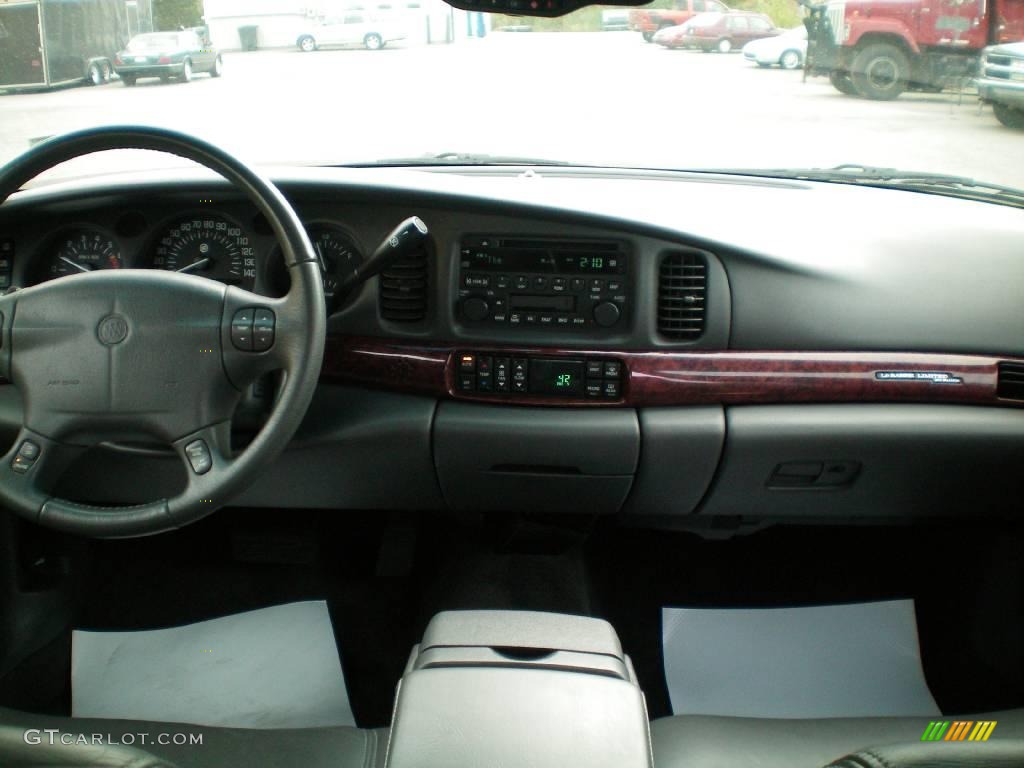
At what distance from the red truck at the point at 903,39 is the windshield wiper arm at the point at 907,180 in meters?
0.20

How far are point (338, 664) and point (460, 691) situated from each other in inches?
48.2

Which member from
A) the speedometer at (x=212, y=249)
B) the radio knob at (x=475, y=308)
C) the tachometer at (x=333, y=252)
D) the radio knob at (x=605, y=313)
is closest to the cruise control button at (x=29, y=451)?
the speedometer at (x=212, y=249)

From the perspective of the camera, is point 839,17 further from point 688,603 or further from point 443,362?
point 688,603

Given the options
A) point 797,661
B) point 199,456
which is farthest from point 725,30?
point 199,456

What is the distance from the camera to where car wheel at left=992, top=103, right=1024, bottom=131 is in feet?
7.70

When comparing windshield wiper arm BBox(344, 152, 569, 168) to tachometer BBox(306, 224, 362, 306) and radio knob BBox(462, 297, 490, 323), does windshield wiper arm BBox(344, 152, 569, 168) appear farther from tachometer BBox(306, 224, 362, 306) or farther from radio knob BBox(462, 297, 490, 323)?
radio knob BBox(462, 297, 490, 323)

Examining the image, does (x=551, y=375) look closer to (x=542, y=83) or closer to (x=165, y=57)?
(x=542, y=83)

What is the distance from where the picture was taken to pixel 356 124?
8.79ft

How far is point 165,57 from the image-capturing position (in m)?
2.61

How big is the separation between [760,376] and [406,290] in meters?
0.84

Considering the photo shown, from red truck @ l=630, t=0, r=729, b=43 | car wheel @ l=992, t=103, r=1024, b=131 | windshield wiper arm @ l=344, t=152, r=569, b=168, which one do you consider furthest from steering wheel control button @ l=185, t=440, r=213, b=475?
car wheel @ l=992, t=103, r=1024, b=131

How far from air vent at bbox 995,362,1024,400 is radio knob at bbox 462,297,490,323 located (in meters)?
1.20

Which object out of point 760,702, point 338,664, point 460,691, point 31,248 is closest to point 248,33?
point 31,248

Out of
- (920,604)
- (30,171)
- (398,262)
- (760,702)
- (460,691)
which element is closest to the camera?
(460,691)
